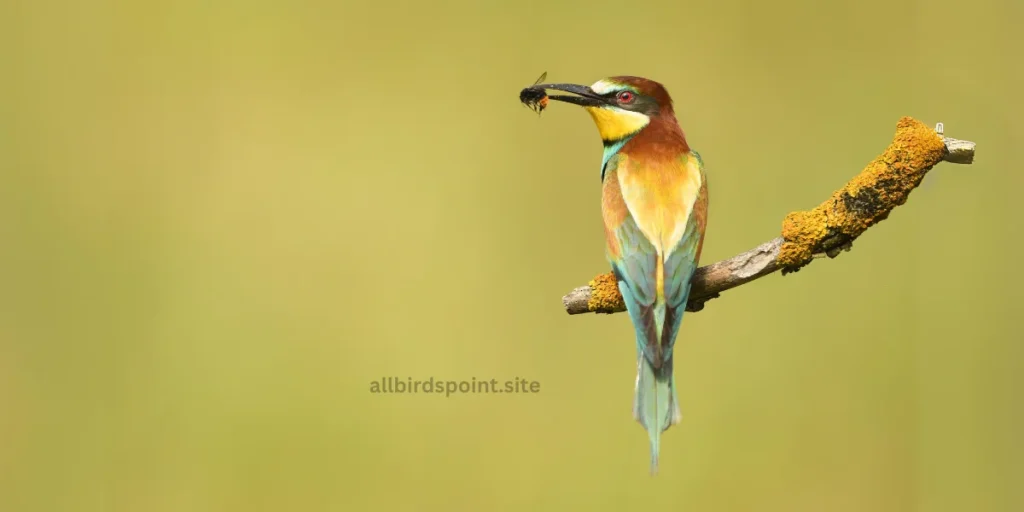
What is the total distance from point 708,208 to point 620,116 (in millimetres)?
243

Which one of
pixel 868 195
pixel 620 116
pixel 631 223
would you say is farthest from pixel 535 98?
pixel 868 195

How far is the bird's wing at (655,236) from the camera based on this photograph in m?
1.22

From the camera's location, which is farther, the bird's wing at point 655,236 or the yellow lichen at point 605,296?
the yellow lichen at point 605,296

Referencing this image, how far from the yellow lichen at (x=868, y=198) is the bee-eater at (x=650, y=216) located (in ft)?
0.49

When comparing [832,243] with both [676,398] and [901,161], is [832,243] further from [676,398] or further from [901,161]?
A: [676,398]

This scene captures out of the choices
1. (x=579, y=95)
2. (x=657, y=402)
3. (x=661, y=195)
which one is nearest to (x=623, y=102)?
(x=579, y=95)

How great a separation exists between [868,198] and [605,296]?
16.2 inches

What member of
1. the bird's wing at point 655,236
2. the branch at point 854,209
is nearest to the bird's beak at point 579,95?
the bird's wing at point 655,236

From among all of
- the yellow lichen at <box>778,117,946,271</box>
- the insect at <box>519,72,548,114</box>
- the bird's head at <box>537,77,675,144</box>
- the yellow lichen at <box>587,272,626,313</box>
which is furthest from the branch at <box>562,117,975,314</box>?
the insect at <box>519,72,548,114</box>

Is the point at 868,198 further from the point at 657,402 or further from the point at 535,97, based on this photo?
the point at 535,97

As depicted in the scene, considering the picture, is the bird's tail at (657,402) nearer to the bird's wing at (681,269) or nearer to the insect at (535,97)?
the bird's wing at (681,269)

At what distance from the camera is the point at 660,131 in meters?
1.45

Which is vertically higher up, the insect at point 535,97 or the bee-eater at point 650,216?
the insect at point 535,97

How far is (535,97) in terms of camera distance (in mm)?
1520
